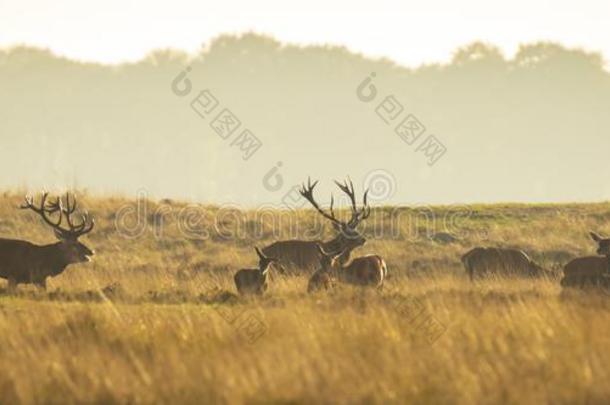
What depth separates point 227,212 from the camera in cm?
3039

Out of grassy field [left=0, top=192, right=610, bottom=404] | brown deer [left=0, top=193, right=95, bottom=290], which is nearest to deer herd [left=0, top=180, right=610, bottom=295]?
brown deer [left=0, top=193, right=95, bottom=290]

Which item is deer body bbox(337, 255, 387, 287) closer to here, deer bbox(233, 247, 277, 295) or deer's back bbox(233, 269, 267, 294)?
deer bbox(233, 247, 277, 295)

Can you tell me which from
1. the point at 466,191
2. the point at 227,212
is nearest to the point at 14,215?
the point at 227,212

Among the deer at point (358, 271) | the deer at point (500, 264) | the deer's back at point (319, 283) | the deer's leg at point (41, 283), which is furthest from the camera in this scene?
the deer at point (500, 264)

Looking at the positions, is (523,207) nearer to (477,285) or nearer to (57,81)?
(477,285)

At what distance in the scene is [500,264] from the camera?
20.7 metres

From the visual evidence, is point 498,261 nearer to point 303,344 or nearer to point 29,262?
point 29,262

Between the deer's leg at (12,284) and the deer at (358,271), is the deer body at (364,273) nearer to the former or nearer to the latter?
the deer at (358,271)

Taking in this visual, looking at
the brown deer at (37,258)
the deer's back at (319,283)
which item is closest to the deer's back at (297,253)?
the deer's back at (319,283)

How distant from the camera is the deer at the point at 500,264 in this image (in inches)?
802

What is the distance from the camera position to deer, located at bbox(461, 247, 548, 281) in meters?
20.4

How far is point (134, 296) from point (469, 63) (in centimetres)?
8485

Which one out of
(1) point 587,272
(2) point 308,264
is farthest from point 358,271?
(1) point 587,272

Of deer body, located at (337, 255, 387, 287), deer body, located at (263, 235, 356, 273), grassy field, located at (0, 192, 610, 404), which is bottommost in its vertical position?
grassy field, located at (0, 192, 610, 404)
